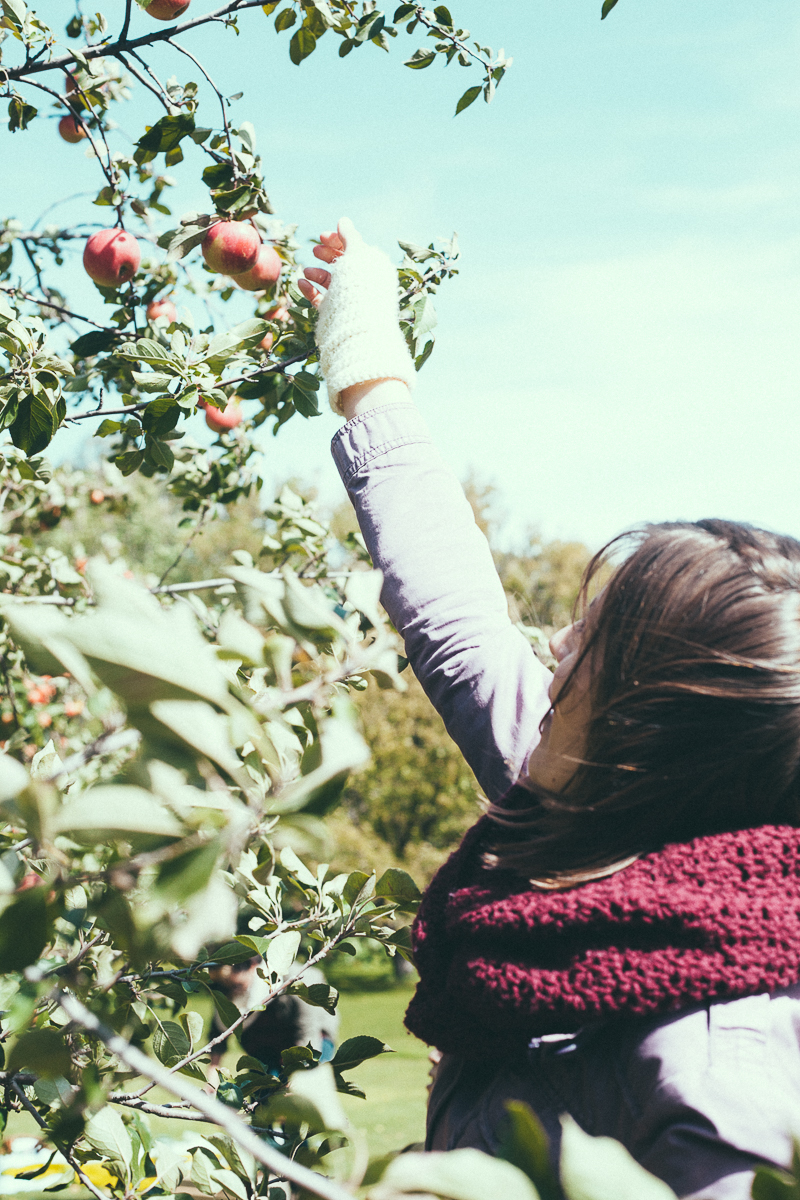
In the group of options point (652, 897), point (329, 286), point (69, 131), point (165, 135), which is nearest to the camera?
point (652, 897)

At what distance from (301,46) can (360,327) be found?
2.69 ft

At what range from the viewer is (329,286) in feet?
4.65

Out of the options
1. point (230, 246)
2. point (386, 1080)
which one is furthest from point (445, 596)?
point (386, 1080)

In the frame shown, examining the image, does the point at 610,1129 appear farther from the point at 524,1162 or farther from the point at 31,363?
the point at 31,363

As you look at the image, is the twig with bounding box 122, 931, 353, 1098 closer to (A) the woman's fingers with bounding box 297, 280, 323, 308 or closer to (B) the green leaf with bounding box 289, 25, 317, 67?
(A) the woman's fingers with bounding box 297, 280, 323, 308

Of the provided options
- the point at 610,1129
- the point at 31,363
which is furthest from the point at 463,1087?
the point at 31,363

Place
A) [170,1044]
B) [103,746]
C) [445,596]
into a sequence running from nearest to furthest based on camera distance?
[103,746], [445,596], [170,1044]

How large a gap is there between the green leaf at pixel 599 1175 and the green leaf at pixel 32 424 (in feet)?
4.27

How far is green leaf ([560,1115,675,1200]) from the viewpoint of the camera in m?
0.42

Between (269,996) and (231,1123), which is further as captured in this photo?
(269,996)

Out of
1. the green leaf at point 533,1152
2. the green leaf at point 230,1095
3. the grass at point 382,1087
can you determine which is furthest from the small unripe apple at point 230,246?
the grass at point 382,1087

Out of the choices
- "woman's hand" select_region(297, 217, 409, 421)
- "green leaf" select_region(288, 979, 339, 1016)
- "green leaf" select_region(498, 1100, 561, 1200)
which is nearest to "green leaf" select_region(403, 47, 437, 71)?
"woman's hand" select_region(297, 217, 409, 421)

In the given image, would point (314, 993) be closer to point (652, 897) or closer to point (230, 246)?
point (652, 897)

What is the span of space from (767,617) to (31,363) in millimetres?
1143
